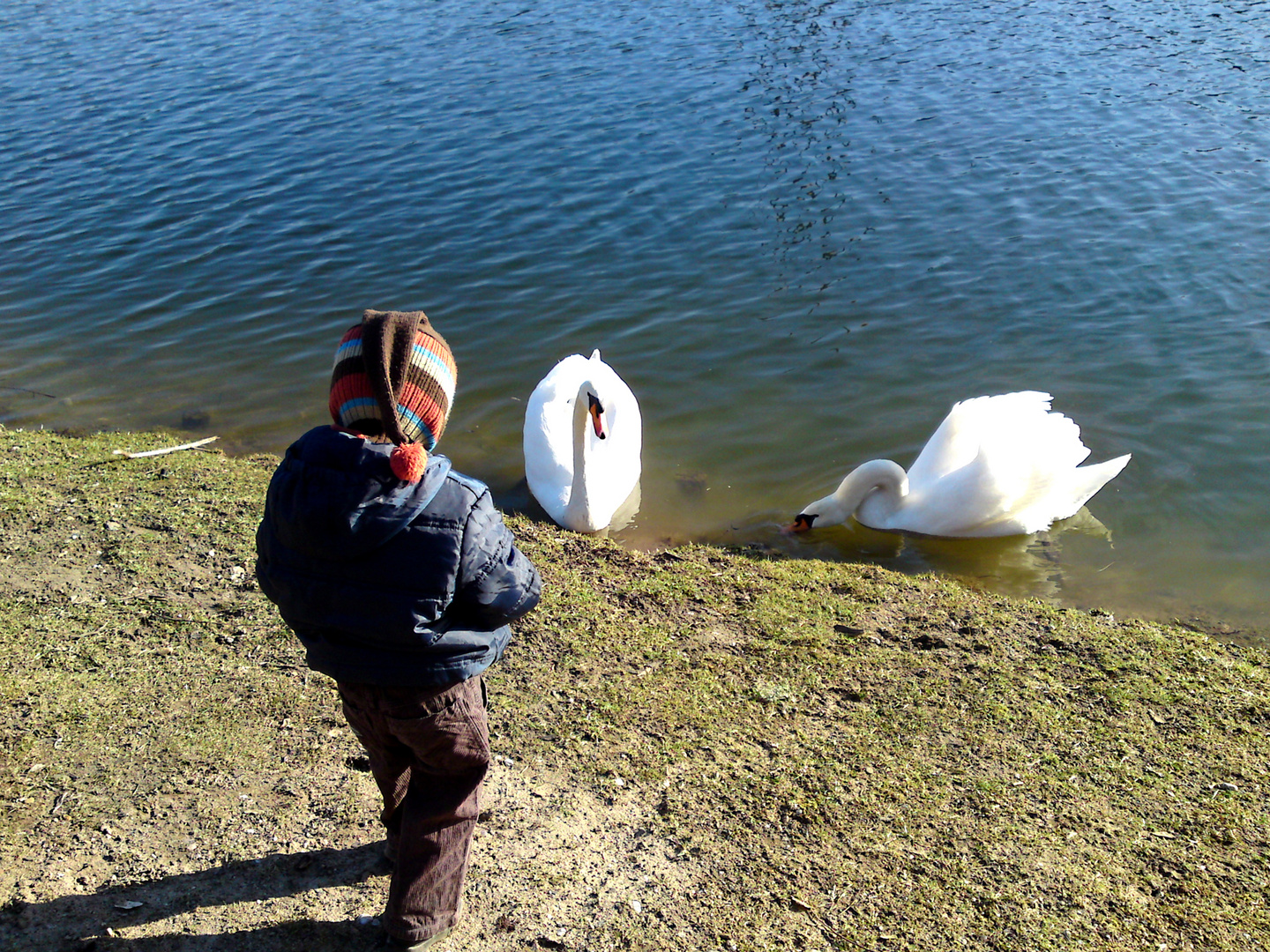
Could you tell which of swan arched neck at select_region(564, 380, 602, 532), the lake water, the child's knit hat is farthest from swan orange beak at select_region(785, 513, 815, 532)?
the child's knit hat

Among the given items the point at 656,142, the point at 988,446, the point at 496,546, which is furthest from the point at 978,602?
the point at 656,142

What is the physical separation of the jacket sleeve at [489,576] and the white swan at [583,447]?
407 cm

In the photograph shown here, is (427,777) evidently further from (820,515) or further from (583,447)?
(820,515)

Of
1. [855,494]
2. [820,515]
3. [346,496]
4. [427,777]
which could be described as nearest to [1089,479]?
[855,494]

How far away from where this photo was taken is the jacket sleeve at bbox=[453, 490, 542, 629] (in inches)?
104

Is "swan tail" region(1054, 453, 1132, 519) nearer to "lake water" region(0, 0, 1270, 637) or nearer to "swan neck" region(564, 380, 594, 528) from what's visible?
"lake water" region(0, 0, 1270, 637)

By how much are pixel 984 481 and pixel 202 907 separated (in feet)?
17.5

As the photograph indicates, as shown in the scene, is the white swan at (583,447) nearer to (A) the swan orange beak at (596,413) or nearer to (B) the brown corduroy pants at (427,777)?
(A) the swan orange beak at (596,413)

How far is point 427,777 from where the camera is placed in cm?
295

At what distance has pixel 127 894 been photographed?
10.6 ft

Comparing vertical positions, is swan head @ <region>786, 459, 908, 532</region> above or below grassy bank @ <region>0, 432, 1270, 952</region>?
below

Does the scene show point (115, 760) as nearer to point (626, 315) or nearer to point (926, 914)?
point (926, 914)

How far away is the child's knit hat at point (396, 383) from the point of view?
8.17 feet

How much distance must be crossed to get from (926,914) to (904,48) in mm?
15802
